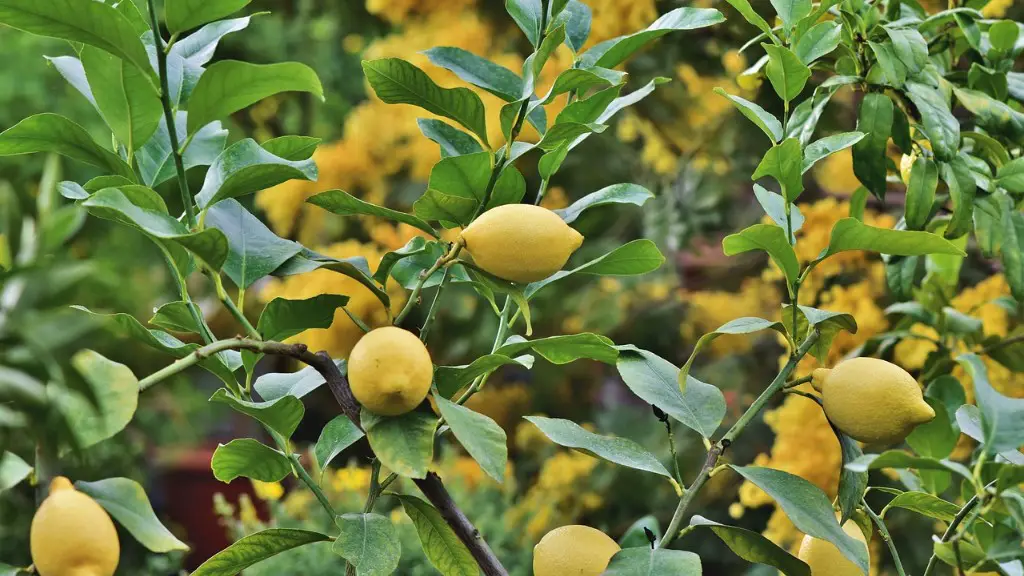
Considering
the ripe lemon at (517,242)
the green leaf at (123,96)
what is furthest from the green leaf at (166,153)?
the ripe lemon at (517,242)

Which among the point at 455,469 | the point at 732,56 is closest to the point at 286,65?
the point at 732,56

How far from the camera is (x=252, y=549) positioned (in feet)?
1.18

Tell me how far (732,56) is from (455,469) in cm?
64

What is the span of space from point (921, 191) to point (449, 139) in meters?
0.21

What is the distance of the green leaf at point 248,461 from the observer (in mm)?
358

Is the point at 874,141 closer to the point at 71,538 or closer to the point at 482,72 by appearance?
the point at 482,72

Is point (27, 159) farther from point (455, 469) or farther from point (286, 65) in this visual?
point (286, 65)

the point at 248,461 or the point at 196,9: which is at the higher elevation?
the point at 196,9

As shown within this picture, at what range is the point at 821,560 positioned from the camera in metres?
0.39

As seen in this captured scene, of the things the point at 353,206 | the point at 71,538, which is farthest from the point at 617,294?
the point at 71,538

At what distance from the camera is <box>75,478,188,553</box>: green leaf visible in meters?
0.28

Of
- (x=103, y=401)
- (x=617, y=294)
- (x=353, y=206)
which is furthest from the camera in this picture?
(x=617, y=294)

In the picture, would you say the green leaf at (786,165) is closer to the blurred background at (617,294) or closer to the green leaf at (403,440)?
the green leaf at (403,440)

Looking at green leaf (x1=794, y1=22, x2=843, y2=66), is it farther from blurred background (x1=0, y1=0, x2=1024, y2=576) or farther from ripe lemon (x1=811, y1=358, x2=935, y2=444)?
blurred background (x1=0, y1=0, x2=1024, y2=576)
